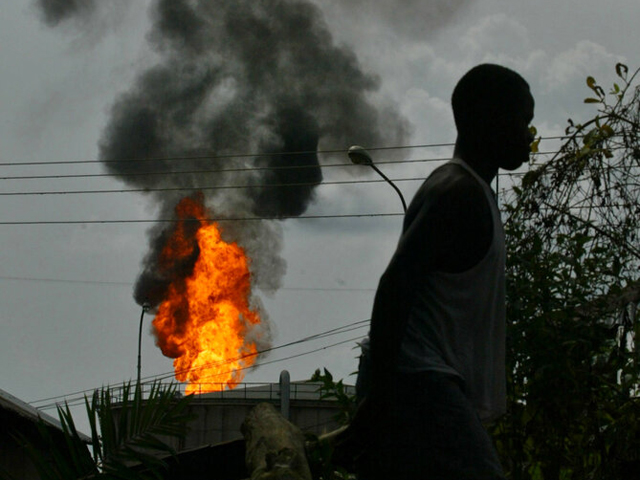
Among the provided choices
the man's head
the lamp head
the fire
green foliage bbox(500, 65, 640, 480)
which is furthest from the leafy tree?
the fire

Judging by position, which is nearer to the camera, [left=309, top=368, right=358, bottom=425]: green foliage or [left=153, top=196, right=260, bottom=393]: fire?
[left=309, top=368, right=358, bottom=425]: green foliage

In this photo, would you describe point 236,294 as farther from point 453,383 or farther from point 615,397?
point 453,383

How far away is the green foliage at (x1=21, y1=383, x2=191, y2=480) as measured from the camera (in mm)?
4309

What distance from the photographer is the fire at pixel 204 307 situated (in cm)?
3825

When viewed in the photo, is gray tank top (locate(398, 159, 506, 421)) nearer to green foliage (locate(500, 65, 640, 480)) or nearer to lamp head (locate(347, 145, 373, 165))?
green foliage (locate(500, 65, 640, 480))

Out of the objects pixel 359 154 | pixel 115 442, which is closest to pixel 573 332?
pixel 115 442

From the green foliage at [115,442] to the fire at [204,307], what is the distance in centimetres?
3281

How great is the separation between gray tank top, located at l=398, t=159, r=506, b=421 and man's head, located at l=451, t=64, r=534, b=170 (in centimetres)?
23

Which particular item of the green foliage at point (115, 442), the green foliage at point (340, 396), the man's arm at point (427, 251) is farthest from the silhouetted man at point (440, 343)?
the green foliage at point (340, 396)

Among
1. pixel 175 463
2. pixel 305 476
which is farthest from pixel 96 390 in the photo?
pixel 305 476

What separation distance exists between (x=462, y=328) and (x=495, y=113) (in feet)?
2.13

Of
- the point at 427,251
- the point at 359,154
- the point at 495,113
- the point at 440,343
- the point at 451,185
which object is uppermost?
the point at 359,154

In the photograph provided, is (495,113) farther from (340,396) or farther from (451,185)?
(340,396)

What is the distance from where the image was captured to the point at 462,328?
2602 millimetres
